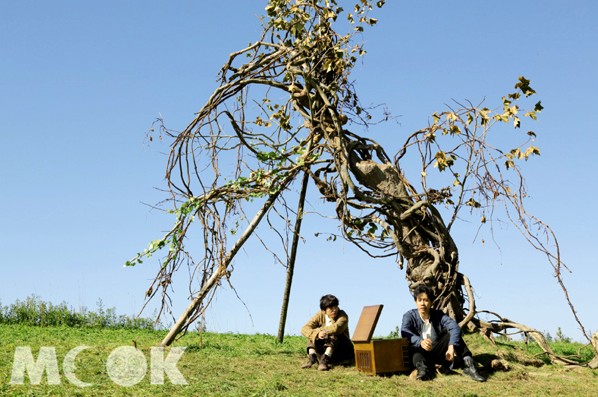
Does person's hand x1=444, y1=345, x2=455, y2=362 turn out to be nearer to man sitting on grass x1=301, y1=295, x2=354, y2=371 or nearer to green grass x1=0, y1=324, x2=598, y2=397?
green grass x1=0, y1=324, x2=598, y2=397

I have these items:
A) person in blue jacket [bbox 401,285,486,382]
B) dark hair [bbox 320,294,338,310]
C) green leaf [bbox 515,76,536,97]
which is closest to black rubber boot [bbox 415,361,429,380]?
person in blue jacket [bbox 401,285,486,382]

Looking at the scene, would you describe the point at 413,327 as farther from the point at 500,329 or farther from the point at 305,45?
the point at 305,45

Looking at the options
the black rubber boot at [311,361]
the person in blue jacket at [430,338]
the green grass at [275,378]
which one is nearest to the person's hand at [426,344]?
the person in blue jacket at [430,338]

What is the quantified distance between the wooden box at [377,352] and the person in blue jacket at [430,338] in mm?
105

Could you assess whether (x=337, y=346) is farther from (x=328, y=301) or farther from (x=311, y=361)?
(x=328, y=301)

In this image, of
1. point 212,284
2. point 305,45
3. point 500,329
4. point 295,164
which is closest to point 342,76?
point 305,45

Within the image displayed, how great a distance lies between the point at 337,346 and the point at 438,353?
1150 mm

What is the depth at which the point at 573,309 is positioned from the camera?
300 inches

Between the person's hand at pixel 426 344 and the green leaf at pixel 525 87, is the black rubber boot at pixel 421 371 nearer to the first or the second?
the person's hand at pixel 426 344

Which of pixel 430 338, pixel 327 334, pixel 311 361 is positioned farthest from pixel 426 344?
pixel 311 361

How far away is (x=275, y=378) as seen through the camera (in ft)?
23.0

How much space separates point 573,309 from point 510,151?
186cm

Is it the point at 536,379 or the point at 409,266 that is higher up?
the point at 409,266

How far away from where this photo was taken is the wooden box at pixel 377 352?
7.36 metres
